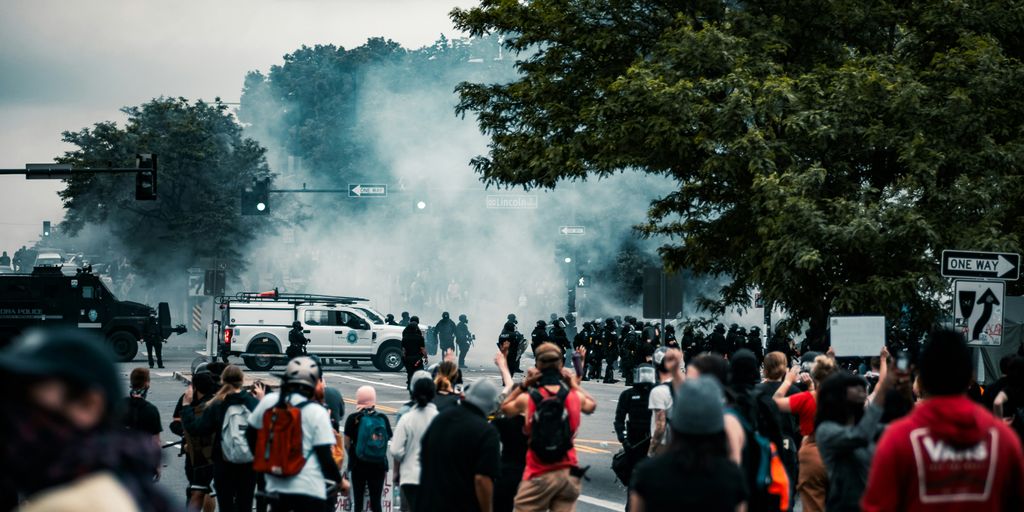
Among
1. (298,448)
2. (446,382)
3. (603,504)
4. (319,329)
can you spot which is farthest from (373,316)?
(298,448)

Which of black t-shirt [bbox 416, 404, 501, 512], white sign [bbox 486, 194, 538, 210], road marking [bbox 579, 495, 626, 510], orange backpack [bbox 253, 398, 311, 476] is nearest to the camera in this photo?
black t-shirt [bbox 416, 404, 501, 512]

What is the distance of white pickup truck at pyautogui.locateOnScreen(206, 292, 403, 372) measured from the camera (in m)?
37.4

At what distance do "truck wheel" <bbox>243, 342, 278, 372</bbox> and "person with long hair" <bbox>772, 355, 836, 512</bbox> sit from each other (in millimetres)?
28409

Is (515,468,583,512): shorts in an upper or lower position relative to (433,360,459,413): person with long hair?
lower

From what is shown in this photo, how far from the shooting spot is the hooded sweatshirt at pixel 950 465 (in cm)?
499

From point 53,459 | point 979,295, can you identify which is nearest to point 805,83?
point 979,295

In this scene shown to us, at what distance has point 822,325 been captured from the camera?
67.9 ft

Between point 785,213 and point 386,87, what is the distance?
99.2 m

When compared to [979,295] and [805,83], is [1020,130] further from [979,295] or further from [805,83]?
[979,295]

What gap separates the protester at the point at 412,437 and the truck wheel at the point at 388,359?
29.0 m

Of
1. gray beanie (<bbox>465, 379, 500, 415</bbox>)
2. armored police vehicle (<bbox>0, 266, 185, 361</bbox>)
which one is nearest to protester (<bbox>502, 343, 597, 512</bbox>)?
gray beanie (<bbox>465, 379, 500, 415</bbox>)

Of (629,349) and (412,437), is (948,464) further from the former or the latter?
(629,349)

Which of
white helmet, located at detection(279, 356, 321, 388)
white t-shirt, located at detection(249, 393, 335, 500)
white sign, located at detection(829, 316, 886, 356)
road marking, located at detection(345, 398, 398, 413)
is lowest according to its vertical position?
road marking, located at detection(345, 398, 398, 413)

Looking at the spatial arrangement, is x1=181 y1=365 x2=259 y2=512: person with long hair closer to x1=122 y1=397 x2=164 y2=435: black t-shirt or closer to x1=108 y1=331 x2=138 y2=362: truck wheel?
x1=122 y1=397 x2=164 y2=435: black t-shirt
